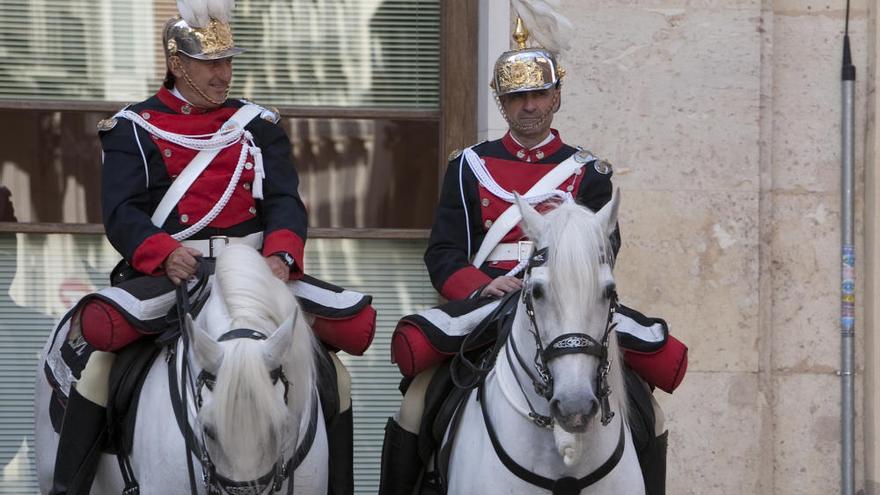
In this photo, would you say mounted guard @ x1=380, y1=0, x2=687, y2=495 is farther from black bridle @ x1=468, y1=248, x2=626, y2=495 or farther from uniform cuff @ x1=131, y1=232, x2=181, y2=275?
uniform cuff @ x1=131, y1=232, x2=181, y2=275

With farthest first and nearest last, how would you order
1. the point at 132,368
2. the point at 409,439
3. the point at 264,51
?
the point at 264,51
the point at 409,439
the point at 132,368

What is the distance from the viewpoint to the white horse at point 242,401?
4930mm

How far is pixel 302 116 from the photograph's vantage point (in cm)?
913

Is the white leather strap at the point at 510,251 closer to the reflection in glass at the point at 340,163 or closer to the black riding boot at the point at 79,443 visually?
the black riding boot at the point at 79,443

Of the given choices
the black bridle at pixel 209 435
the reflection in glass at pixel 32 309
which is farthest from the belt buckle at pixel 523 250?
the reflection in glass at pixel 32 309

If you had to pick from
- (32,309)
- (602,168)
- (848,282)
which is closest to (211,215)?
(602,168)

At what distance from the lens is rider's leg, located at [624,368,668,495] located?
597cm

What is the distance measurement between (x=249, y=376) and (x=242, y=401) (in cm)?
8

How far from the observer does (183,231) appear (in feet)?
20.3

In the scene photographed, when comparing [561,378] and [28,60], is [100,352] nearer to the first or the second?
[561,378]

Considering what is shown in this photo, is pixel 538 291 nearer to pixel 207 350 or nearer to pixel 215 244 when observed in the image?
pixel 207 350

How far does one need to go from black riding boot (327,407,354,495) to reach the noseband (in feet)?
3.11

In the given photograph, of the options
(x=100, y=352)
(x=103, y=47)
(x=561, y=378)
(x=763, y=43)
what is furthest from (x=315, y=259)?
(x=561, y=378)

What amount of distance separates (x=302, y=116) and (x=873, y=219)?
3.07 m
